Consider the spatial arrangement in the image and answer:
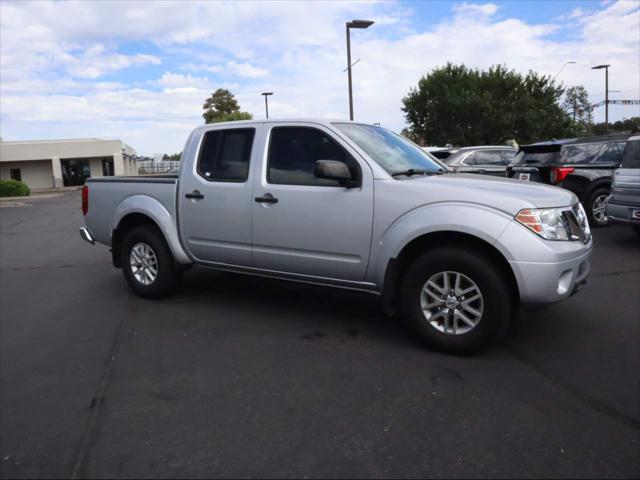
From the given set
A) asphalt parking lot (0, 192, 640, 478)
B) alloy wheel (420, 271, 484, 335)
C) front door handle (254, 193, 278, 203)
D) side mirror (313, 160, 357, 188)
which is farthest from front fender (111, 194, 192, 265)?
alloy wheel (420, 271, 484, 335)

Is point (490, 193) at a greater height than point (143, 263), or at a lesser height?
greater

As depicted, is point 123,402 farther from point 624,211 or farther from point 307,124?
point 624,211

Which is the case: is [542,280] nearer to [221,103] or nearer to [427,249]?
[427,249]

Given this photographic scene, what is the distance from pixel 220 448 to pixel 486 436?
1445 mm

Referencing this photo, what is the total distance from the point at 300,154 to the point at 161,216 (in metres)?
1.74

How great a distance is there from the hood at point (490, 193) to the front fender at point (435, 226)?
0.18 feet

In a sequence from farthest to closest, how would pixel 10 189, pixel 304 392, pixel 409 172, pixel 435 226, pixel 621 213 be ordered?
pixel 10 189 → pixel 621 213 → pixel 409 172 → pixel 435 226 → pixel 304 392

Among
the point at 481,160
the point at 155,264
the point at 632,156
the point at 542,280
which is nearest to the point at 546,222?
the point at 542,280

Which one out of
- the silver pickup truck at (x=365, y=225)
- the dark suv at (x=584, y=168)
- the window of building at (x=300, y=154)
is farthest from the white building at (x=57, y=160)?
the window of building at (x=300, y=154)

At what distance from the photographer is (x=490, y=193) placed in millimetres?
3988

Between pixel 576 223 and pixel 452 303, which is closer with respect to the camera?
pixel 452 303

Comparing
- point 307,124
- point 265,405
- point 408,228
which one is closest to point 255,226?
point 307,124

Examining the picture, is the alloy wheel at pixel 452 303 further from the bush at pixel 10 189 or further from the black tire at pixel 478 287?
the bush at pixel 10 189

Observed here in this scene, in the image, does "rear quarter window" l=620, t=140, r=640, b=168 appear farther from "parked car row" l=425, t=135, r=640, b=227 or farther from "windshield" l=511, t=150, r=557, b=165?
"windshield" l=511, t=150, r=557, b=165
